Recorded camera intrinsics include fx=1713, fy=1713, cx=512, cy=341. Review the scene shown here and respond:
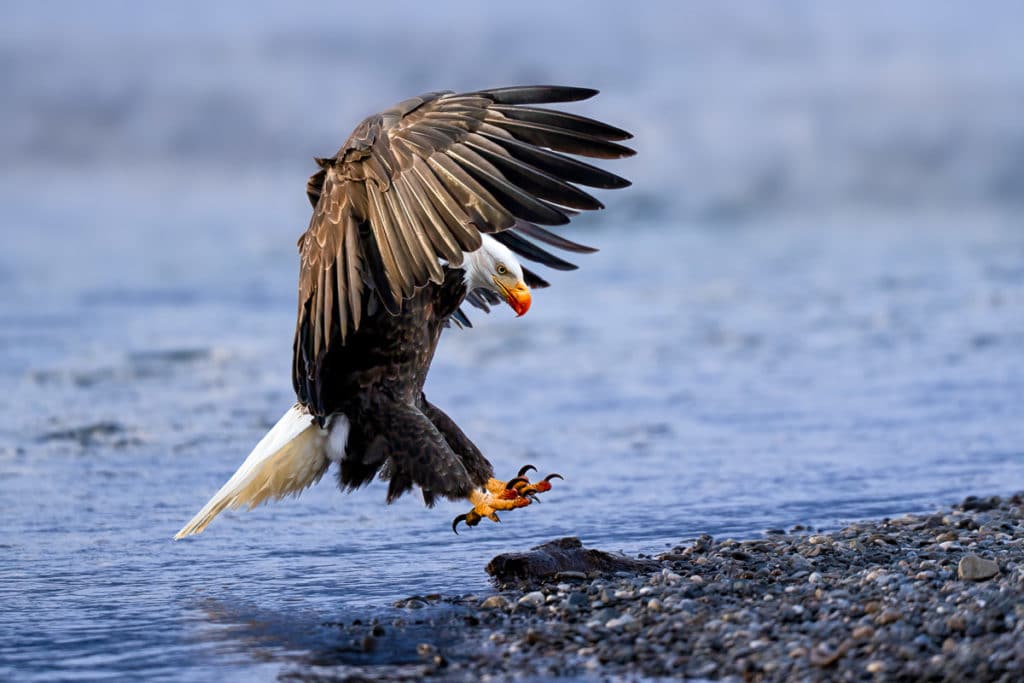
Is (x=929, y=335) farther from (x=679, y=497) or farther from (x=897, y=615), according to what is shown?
(x=897, y=615)

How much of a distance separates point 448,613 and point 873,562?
1.32 meters

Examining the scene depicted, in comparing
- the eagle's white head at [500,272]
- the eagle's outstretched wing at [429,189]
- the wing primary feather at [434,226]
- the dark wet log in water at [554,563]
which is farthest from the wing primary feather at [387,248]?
the dark wet log in water at [554,563]

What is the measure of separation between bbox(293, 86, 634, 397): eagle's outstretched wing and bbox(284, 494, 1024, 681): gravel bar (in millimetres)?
986

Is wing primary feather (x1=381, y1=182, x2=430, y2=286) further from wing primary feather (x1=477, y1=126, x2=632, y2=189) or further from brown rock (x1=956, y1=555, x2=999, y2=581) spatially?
brown rock (x1=956, y1=555, x2=999, y2=581)

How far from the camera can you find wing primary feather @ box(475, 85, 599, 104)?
4.69 meters

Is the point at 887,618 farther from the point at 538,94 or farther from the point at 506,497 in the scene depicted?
the point at 538,94

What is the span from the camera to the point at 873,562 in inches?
207

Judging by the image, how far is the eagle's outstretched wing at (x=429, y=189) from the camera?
4.76m

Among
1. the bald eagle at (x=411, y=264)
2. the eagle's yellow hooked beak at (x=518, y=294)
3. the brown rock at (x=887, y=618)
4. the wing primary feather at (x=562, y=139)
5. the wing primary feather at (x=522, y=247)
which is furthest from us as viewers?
the wing primary feather at (x=522, y=247)

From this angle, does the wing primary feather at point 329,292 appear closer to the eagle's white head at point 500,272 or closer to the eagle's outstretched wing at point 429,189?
the eagle's outstretched wing at point 429,189

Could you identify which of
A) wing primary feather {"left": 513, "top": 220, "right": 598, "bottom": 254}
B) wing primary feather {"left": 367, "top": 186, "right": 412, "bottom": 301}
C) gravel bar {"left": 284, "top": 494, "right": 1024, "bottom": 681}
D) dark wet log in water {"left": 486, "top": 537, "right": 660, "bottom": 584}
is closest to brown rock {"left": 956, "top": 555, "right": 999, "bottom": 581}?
gravel bar {"left": 284, "top": 494, "right": 1024, "bottom": 681}

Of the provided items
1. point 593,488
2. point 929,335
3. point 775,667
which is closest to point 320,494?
point 593,488

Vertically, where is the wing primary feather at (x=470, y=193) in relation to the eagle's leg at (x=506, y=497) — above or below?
above

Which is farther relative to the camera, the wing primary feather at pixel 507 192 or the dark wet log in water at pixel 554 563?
the dark wet log in water at pixel 554 563
